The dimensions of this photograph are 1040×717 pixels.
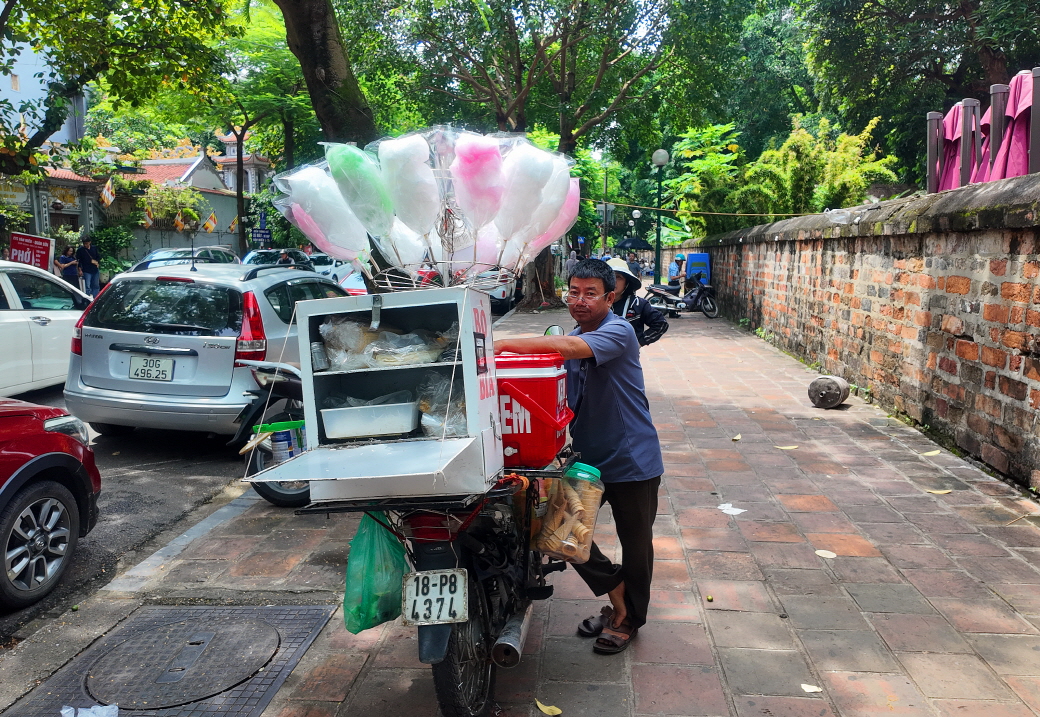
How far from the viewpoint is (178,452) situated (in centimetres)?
686

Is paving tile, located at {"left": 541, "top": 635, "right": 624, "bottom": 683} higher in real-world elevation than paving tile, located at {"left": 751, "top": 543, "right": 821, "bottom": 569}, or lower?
lower

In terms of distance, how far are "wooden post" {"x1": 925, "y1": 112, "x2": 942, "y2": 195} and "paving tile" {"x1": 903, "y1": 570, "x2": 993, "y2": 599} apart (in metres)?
6.07

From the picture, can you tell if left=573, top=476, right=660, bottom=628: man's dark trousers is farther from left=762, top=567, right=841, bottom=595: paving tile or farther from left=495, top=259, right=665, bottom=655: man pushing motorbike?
left=762, top=567, right=841, bottom=595: paving tile

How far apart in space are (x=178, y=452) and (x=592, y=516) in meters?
4.99

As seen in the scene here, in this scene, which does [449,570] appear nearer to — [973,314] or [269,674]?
[269,674]

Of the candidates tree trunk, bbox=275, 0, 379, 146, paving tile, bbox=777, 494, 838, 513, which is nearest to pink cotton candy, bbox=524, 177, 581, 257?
paving tile, bbox=777, 494, 838, 513

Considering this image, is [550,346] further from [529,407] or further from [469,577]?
[469,577]

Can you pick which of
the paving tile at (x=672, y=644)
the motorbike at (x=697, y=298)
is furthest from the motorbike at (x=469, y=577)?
the motorbike at (x=697, y=298)

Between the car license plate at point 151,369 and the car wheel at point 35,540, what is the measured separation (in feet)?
6.48

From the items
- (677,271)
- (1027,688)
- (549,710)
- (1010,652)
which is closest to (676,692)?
(549,710)

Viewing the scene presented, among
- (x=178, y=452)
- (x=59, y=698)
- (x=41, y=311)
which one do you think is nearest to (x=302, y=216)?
(x=59, y=698)

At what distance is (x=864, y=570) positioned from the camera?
4.26 m

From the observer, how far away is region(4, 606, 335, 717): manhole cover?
311 centimetres

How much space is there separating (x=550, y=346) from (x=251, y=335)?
12.9 ft
